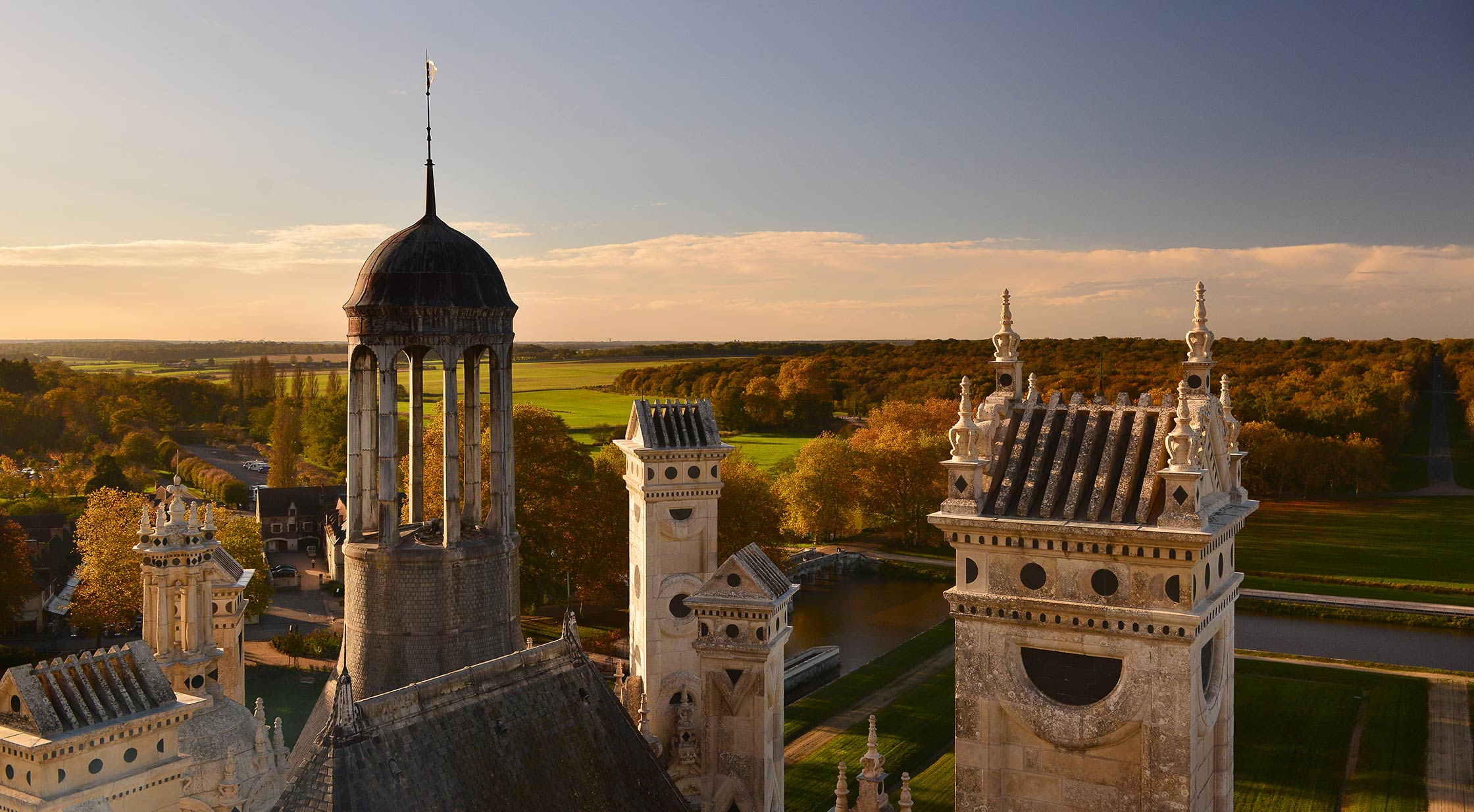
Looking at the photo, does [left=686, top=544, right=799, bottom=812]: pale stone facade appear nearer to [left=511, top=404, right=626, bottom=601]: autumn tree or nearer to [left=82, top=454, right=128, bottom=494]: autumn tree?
[left=511, top=404, right=626, bottom=601]: autumn tree

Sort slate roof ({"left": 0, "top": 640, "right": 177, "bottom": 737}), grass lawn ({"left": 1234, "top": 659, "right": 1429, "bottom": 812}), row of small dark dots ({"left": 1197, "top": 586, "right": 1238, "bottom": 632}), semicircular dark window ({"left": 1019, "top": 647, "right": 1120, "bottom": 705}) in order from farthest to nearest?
grass lawn ({"left": 1234, "top": 659, "right": 1429, "bottom": 812}), slate roof ({"left": 0, "top": 640, "right": 177, "bottom": 737}), semicircular dark window ({"left": 1019, "top": 647, "right": 1120, "bottom": 705}), row of small dark dots ({"left": 1197, "top": 586, "right": 1238, "bottom": 632})

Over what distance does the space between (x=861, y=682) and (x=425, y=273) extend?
24.8 metres

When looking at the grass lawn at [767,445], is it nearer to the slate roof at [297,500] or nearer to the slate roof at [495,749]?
the slate roof at [297,500]

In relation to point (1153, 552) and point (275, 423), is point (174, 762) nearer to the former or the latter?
point (1153, 552)

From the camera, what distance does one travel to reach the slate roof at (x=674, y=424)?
20.9 meters

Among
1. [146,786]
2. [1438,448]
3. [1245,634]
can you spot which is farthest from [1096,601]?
[1438,448]

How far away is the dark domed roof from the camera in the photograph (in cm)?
1488

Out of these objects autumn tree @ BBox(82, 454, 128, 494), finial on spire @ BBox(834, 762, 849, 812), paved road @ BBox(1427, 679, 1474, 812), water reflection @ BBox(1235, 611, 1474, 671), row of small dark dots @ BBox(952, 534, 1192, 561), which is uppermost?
row of small dark dots @ BBox(952, 534, 1192, 561)

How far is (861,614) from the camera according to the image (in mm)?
47000

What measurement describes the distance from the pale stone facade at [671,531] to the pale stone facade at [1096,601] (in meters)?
8.85

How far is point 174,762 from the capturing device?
17.6 metres

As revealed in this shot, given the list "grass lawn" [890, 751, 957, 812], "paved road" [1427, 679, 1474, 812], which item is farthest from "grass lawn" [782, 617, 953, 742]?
"paved road" [1427, 679, 1474, 812]

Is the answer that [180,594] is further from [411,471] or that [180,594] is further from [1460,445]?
[1460,445]

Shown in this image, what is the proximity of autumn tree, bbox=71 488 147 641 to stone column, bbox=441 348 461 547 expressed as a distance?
2563 cm
